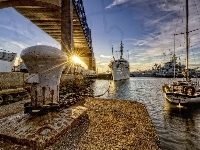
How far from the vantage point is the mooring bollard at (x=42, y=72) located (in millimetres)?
3643

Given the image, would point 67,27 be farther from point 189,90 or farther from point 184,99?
point 189,90

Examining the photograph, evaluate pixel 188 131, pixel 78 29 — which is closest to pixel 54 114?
Result: pixel 188 131

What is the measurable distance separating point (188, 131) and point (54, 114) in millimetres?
10222

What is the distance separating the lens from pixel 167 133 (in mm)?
10031

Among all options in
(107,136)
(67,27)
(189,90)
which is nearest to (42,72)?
(107,136)

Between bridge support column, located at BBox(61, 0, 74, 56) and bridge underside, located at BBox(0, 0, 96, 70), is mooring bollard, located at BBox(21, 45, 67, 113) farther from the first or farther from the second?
bridge support column, located at BBox(61, 0, 74, 56)

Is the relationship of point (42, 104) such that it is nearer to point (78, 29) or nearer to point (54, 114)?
point (54, 114)

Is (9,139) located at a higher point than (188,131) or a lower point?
higher

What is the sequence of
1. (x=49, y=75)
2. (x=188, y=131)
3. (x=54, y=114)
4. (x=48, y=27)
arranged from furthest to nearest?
(x=48, y=27), (x=188, y=131), (x=49, y=75), (x=54, y=114)

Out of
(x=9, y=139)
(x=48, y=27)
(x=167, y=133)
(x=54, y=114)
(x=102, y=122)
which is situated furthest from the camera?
(x=48, y=27)

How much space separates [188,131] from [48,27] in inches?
997

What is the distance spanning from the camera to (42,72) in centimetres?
383

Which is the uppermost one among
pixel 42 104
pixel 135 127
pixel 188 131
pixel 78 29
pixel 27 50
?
pixel 78 29

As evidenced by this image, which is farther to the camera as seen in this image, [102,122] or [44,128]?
[102,122]
